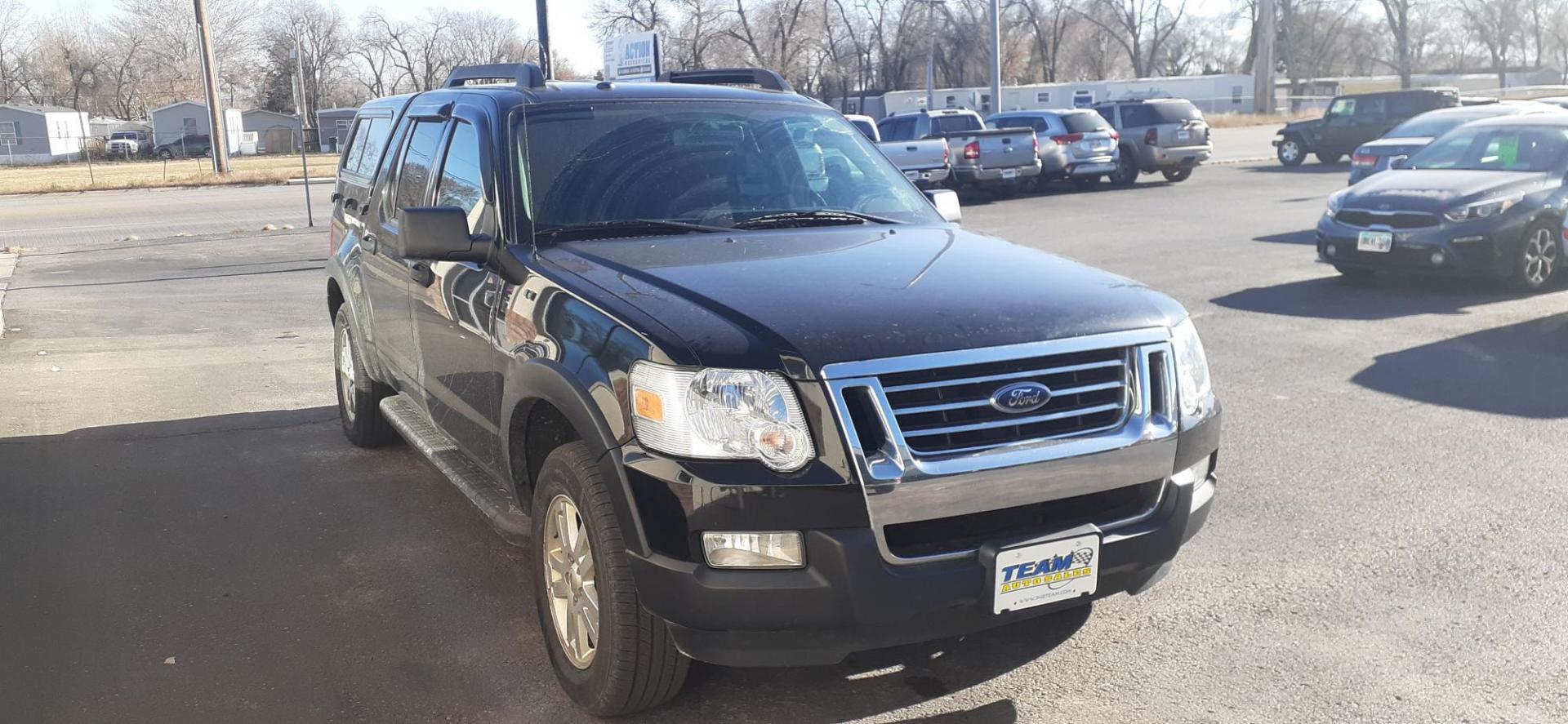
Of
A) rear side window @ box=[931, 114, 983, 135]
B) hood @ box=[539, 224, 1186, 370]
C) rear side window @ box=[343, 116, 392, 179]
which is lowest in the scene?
hood @ box=[539, 224, 1186, 370]

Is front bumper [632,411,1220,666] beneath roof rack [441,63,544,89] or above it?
beneath

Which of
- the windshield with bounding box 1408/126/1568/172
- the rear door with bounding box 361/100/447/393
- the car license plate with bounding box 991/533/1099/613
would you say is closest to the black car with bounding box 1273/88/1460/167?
the windshield with bounding box 1408/126/1568/172

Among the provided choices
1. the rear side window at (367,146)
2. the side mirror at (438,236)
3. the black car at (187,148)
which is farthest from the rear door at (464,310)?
the black car at (187,148)

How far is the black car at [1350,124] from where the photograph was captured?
1155 inches

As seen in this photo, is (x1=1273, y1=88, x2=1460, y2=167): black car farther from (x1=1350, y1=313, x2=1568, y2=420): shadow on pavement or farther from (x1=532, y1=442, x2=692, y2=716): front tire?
(x1=532, y1=442, x2=692, y2=716): front tire

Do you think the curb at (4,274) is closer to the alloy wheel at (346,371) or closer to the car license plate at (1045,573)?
the alloy wheel at (346,371)

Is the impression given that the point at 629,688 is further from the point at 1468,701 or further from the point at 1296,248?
the point at 1296,248

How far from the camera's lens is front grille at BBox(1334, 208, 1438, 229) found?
1065 cm

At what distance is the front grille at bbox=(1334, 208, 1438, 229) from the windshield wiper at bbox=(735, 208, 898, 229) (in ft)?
25.5

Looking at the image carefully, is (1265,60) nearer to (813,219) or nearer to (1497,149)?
(1497,149)

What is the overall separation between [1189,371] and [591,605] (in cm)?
184

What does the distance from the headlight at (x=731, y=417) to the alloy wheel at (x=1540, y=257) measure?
32.0ft

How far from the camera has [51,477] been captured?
251 inches

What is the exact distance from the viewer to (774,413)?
308 cm
